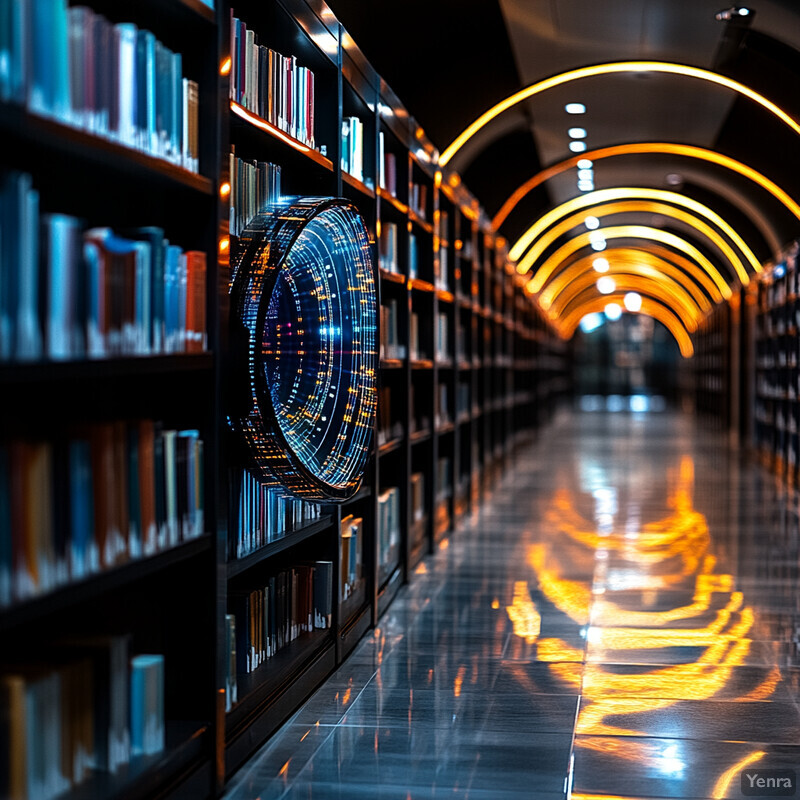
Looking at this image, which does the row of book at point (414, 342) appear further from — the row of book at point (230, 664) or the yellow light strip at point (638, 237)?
the yellow light strip at point (638, 237)

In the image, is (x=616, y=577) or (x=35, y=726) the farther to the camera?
(x=616, y=577)

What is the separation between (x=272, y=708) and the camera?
4.00 m

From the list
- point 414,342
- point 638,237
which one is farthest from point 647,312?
point 414,342

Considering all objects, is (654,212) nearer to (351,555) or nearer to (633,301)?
(351,555)

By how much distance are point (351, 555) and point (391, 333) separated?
1777 millimetres

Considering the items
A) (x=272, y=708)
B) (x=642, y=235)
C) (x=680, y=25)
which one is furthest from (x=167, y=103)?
(x=642, y=235)

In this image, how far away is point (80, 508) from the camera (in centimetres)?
257

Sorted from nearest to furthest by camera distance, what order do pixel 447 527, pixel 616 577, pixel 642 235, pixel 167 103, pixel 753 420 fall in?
1. pixel 167 103
2. pixel 616 577
3. pixel 447 527
4. pixel 753 420
5. pixel 642 235

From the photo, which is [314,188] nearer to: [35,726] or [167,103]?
[167,103]

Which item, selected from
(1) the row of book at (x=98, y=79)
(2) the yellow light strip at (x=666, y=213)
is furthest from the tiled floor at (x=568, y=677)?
(2) the yellow light strip at (x=666, y=213)

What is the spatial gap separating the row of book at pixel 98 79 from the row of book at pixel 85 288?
0.21m

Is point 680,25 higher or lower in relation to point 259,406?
higher

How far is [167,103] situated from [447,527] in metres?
6.53

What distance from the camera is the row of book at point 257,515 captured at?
12.4ft
